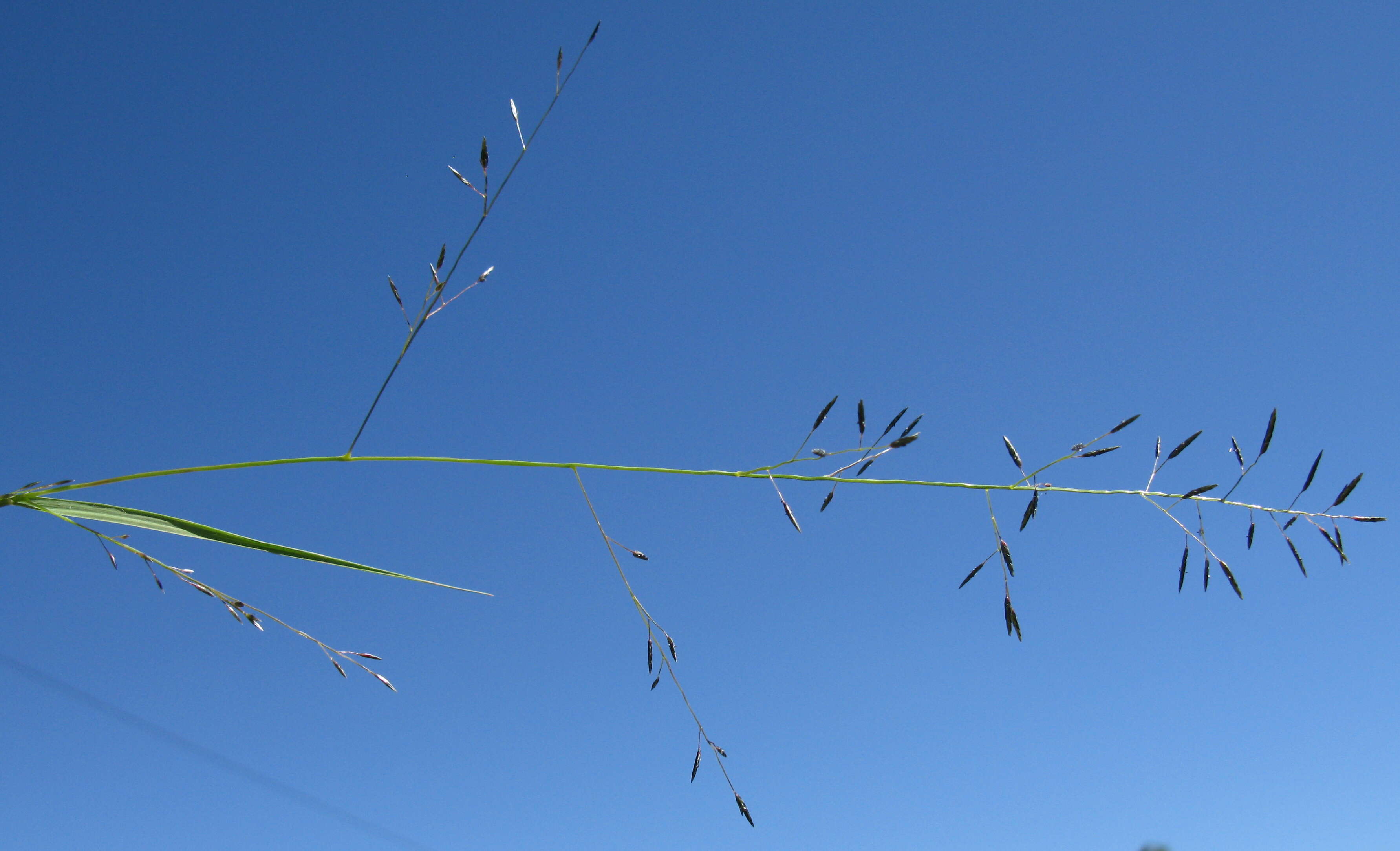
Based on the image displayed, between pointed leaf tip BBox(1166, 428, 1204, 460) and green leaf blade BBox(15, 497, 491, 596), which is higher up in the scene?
pointed leaf tip BBox(1166, 428, 1204, 460)

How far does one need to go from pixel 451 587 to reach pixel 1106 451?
0.88 metres

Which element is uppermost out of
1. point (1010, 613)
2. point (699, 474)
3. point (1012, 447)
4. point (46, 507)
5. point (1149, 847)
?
point (1149, 847)

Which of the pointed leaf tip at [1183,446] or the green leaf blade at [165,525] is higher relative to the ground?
the pointed leaf tip at [1183,446]

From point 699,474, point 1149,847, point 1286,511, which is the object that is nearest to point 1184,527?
point 1286,511

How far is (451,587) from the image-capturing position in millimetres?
1110

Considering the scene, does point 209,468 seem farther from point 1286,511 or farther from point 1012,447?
point 1286,511

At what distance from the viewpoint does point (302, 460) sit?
38.9 inches

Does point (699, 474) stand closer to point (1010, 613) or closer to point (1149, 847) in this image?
point (1010, 613)

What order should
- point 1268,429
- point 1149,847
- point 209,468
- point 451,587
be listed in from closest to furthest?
point 209,468 → point 451,587 → point 1268,429 → point 1149,847

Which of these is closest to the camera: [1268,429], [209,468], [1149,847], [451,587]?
[209,468]

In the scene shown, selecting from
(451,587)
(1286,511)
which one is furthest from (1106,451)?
(451,587)

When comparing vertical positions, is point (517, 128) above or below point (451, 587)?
above

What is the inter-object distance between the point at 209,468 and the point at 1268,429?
133cm

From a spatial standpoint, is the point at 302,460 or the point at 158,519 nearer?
the point at 302,460
